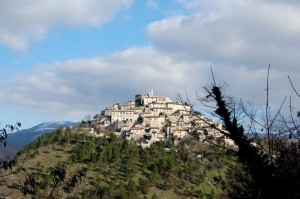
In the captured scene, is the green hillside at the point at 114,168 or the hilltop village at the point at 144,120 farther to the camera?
the hilltop village at the point at 144,120

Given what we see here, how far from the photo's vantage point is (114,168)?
7688cm

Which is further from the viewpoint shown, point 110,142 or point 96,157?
point 110,142

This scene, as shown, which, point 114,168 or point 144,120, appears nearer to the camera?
point 114,168

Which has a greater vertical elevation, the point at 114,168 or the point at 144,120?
the point at 144,120

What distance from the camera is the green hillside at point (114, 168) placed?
2640 inches

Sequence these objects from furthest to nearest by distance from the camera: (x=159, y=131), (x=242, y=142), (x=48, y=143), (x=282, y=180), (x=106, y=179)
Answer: (x=159, y=131) < (x=48, y=143) < (x=106, y=179) < (x=242, y=142) < (x=282, y=180)

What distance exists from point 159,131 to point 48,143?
2527 cm

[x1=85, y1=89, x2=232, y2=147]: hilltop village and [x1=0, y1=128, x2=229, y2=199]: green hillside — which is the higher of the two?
[x1=85, y1=89, x2=232, y2=147]: hilltop village

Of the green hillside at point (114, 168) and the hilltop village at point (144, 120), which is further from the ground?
the hilltop village at point (144, 120)

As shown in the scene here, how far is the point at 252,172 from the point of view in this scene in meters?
7.93

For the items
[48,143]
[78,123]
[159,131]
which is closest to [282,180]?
[48,143]

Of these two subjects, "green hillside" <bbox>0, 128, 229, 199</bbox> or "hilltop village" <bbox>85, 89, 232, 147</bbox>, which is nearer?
"green hillside" <bbox>0, 128, 229, 199</bbox>

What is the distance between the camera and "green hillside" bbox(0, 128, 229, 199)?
67.1 meters

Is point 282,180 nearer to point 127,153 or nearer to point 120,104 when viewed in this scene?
point 127,153
